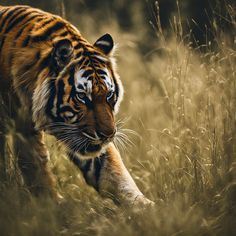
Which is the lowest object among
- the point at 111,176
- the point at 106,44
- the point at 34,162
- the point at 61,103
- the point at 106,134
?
the point at 111,176

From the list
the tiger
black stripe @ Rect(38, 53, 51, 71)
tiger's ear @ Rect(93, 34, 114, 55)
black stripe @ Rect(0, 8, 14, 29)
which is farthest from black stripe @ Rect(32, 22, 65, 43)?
black stripe @ Rect(0, 8, 14, 29)

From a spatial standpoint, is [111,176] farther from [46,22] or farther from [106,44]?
[46,22]

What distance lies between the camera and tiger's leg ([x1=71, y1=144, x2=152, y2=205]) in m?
4.56

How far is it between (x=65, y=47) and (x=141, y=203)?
3.67 ft

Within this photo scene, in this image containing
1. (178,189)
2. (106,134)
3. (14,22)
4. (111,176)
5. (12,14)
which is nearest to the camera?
(178,189)

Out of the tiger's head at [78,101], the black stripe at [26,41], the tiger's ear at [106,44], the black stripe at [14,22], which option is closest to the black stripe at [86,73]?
the tiger's head at [78,101]

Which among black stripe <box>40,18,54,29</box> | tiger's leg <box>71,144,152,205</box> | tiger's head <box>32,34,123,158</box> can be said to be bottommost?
tiger's leg <box>71,144,152,205</box>

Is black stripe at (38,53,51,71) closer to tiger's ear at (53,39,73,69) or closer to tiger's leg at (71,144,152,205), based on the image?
tiger's ear at (53,39,73,69)

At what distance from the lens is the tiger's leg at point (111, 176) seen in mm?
4560

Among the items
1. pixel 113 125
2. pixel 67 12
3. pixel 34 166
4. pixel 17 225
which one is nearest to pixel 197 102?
pixel 113 125

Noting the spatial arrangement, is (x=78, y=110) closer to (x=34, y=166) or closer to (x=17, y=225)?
(x=34, y=166)

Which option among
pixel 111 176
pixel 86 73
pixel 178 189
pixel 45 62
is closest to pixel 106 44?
pixel 86 73

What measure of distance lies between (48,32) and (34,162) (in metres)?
0.89

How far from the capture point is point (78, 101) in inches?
179
